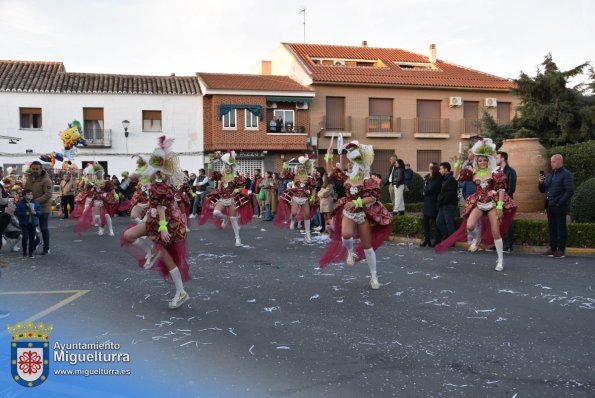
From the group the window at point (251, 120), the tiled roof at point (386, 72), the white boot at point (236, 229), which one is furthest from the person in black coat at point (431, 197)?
the tiled roof at point (386, 72)

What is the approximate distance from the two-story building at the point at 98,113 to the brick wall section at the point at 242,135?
1.90 feet

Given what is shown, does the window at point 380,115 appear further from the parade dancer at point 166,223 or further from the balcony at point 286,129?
the parade dancer at point 166,223

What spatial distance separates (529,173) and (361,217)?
1039cm

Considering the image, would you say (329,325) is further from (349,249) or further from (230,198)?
(230,198)

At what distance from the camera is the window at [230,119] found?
3406 centimetres

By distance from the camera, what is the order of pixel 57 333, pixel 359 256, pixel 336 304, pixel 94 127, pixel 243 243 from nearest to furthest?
pixel 57 333
pixel 336 304
pixel 359 256
pixel 243 243
pixel 94 127

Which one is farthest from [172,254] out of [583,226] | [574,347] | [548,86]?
[548,86]

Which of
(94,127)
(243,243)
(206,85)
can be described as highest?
(206,85)

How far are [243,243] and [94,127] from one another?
22702mm

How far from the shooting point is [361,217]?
8.20m

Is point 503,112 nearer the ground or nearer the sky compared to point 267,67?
nearer the ground

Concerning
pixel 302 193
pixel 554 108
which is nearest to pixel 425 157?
pixel 554 108

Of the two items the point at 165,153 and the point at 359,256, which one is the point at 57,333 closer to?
the point at 165,153

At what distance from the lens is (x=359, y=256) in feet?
28.1
